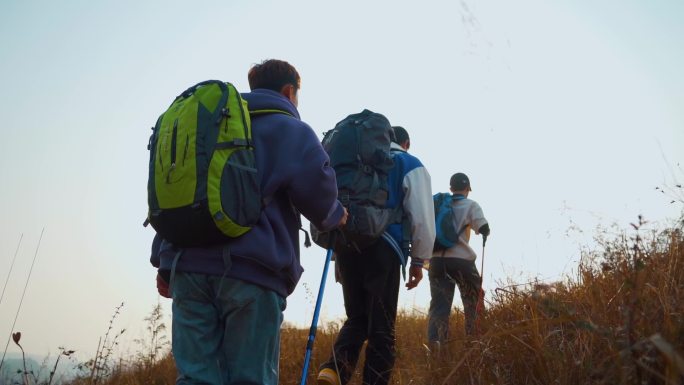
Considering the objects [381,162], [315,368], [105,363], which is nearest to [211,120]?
[381,162]

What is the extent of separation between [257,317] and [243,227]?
358mm

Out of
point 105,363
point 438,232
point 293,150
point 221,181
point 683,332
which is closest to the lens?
point 683,332

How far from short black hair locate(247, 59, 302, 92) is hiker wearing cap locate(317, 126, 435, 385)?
1.20m

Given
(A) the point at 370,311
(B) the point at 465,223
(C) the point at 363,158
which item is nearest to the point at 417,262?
(A) the point at 370,311

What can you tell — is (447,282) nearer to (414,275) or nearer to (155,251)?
(414,275)

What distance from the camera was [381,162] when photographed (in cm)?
404

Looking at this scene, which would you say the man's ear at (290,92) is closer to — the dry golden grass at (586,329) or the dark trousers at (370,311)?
the dark trousers at (370,311)

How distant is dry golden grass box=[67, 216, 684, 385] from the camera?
213 centimetres

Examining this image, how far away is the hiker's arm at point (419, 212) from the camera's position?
13.5 feet

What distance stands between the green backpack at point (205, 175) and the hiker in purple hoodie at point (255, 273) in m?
0.09

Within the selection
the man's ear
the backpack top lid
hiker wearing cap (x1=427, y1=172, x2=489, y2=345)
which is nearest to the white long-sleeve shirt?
hiker wearing cap (x1=427, y1=172, x2=489, y2=345)

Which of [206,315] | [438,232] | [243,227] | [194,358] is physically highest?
[438,232]

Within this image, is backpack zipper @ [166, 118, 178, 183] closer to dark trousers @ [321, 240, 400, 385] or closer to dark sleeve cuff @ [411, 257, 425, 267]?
dark trousers @ [321, 240, 400, 385]

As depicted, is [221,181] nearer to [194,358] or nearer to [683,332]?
[194,358]
